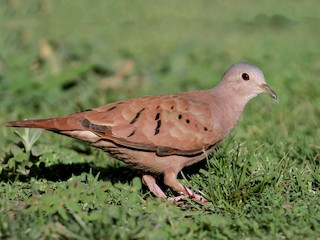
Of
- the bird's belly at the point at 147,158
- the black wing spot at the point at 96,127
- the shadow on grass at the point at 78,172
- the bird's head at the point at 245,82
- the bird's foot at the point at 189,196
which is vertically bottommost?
the shadow on grass at the point at 78,172

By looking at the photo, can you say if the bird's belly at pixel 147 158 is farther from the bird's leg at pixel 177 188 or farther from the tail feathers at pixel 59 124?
the tail feathers at pixel 59 124

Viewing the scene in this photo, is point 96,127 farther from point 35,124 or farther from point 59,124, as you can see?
point 35,124

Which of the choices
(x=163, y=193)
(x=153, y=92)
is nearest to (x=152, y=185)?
(x=163, y=193)

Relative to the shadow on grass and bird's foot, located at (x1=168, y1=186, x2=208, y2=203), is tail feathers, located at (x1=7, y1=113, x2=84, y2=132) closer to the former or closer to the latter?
the shadow on grass

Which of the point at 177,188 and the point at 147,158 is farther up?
the point at 147,158

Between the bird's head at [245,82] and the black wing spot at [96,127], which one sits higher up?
the bird's head at [245,82]

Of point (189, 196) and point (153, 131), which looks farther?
point (153, 131)

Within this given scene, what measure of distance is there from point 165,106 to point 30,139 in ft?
3.90

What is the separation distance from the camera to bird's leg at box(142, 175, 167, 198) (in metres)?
5.27

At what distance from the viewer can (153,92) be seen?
8.42 metres

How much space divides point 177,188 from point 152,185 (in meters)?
0.30

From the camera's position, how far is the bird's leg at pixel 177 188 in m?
4.89

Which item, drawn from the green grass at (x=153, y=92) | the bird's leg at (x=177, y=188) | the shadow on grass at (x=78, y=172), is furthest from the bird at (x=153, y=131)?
the shadow on grass at (x=78, y=172)

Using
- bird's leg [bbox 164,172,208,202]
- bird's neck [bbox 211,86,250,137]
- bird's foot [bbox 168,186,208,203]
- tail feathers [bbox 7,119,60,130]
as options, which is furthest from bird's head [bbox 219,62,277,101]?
tail feathers [bbox 7,119,60,130]
